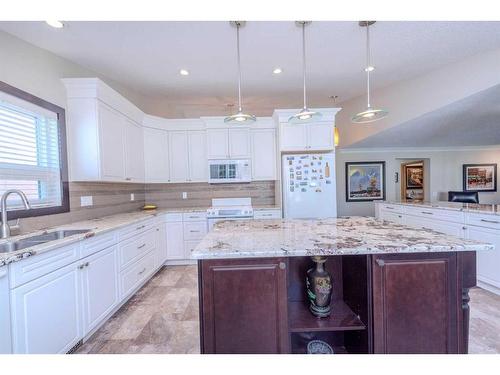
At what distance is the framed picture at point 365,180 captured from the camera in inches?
228

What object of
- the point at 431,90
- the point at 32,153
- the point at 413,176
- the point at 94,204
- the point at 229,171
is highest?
the point at 431,90

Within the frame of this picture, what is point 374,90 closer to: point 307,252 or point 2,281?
point 307,252

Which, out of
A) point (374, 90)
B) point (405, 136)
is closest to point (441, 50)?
point (374, 90)

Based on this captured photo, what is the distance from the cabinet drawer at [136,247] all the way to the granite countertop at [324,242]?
1.23 meters

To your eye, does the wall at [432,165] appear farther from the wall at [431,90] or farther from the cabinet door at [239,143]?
the cabinet door at [239,143]

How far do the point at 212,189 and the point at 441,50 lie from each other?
360 cm

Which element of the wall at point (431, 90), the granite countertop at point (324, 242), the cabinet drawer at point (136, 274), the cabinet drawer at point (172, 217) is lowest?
the cabinet drawer at point (136, 274)

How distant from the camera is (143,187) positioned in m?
4.04

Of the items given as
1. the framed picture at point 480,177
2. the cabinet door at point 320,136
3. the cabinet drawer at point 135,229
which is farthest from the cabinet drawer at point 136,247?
the framed picture at point 480,177

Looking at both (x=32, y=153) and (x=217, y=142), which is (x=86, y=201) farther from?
(x=217, y=142)

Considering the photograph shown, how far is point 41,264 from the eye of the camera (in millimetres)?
1385


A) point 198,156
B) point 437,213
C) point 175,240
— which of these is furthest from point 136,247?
point 437,213

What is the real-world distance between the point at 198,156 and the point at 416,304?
11.0 ft

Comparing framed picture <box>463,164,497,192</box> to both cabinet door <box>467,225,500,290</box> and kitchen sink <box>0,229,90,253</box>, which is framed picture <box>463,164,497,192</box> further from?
kitchen sink <box>0,229,90,253</box>
